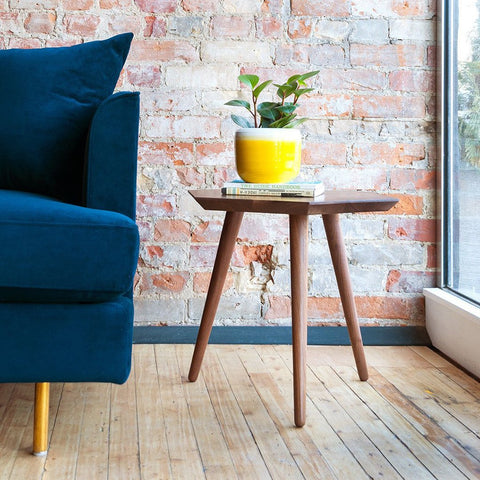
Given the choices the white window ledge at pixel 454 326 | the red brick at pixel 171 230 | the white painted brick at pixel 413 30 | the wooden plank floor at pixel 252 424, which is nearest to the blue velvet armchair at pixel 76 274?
the wooden plank floor at pixel 252 424

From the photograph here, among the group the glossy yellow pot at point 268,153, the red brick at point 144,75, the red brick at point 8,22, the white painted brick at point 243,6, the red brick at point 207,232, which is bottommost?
the red brick at point 207,232

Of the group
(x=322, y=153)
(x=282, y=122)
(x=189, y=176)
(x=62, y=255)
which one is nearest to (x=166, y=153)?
(x=189, y=176)

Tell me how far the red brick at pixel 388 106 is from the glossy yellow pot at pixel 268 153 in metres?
0.59

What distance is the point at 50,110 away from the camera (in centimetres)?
162

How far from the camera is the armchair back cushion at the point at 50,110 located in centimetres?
162

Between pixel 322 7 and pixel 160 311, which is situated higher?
pixel 322 7

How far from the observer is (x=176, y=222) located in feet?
6.99

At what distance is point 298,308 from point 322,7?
3.50ft

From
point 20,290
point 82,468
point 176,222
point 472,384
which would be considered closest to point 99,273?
point 20,290

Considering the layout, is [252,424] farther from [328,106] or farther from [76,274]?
[328,106]

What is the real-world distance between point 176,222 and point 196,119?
318 mm

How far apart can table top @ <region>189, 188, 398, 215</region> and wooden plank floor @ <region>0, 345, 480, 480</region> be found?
1.49 ft

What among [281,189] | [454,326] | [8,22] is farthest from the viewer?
[8,22]

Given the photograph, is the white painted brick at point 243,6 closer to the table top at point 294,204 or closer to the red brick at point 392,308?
the table top at point 294,204
